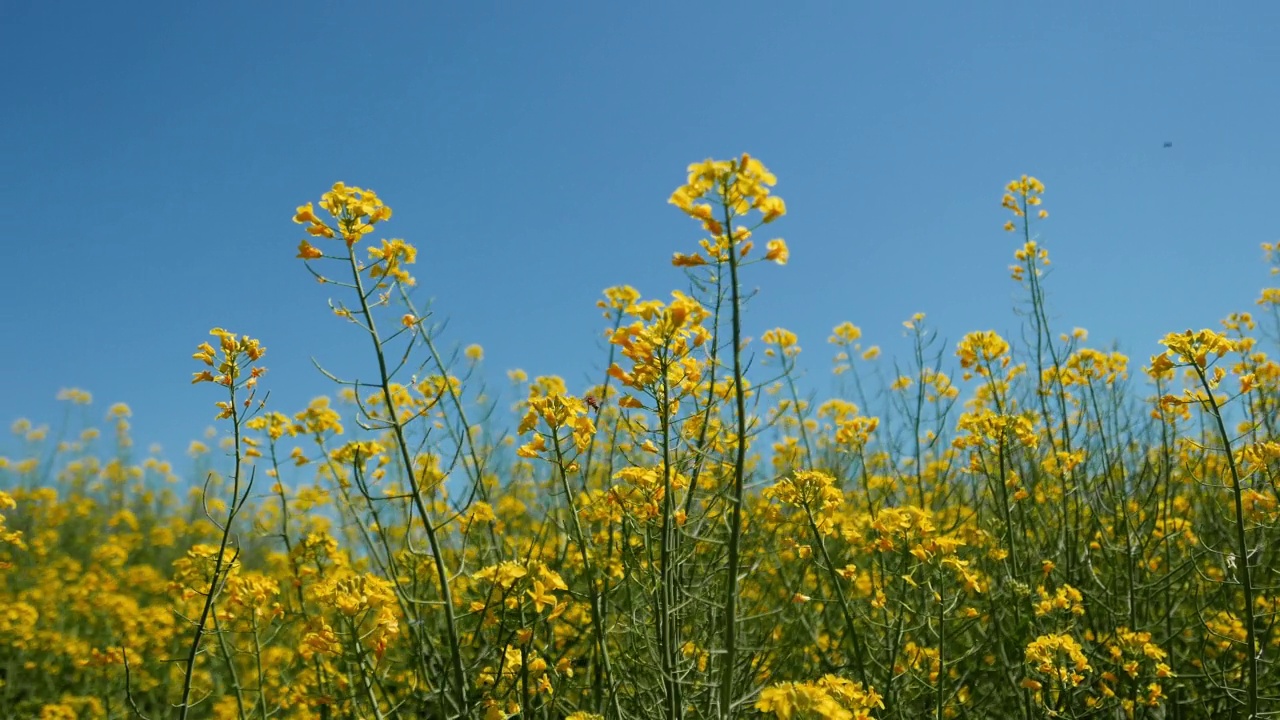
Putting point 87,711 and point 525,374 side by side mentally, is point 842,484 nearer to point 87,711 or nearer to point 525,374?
point 525,374

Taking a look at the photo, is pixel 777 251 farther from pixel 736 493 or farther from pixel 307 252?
pixel 307 252

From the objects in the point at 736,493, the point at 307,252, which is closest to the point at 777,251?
the point at 736,493

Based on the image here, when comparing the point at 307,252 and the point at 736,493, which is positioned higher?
the point at 307,252

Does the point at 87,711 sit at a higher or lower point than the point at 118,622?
lower

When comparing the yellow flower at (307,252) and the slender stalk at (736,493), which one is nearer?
the slender stalk at (736,493)

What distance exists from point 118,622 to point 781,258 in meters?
6.62

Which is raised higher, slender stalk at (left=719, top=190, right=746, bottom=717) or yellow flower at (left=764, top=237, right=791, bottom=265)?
yellow flower at (left=764, top=237, right=791, bottom=265)

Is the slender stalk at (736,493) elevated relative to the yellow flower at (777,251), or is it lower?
lower

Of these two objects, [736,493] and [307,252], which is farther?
[307,252]

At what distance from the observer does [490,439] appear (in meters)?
5.13

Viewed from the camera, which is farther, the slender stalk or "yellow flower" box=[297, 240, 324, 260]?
"yellow flower" box=[297, 240, 324, 260]

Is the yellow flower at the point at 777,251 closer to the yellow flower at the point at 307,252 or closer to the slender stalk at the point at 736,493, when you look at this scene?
the slender stalk at the point at 736,493

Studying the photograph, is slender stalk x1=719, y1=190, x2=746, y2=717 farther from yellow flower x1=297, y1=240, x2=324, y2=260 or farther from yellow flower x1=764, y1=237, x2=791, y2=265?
yellow flower x1=297, y1=240, x2=324, y2=260

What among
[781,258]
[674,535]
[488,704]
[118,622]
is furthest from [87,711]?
[781,258]
